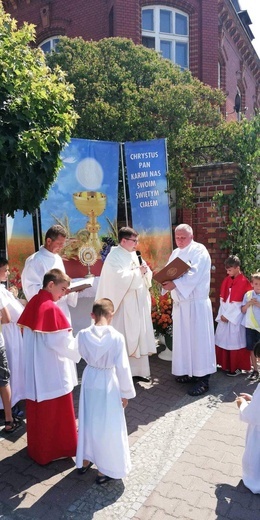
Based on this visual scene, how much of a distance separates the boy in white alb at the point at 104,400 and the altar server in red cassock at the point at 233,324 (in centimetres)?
254

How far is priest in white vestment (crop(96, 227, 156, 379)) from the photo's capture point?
5121 millimetres

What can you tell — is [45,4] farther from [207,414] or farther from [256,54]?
[207,414]

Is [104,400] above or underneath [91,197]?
underneath

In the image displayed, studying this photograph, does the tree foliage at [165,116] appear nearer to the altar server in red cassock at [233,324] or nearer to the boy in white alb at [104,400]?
the altar server in red cassock at [233,324]

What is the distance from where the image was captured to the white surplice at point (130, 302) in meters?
5.12

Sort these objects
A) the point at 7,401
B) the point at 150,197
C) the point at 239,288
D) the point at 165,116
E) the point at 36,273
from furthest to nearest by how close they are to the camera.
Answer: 1. the point at 165,116
2. the point at 150,197
3. the point at 239,288
4. the point at 36,273
5. the point at 7,401

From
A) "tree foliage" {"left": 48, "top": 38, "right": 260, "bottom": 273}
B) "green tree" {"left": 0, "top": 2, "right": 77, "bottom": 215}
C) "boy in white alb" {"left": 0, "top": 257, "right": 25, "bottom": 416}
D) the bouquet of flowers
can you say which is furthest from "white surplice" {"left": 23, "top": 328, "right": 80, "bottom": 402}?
the bouquet of flowers

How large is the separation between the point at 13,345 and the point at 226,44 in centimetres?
1665

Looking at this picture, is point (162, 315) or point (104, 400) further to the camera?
point (162, 315)

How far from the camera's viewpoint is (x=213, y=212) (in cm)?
629

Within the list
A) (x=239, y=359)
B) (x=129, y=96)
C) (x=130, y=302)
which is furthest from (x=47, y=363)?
(x=129, y=96)

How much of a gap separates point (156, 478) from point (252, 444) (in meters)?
0.80

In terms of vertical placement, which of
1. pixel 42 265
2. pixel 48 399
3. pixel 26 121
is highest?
pixel 26 121

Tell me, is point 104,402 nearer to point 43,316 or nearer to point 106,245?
point 43,316
